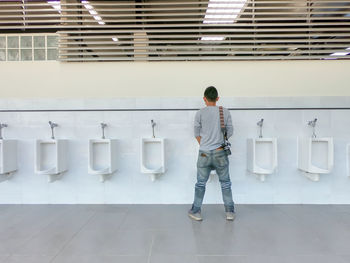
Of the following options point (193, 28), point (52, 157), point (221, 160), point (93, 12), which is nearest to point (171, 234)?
point (221, 160)

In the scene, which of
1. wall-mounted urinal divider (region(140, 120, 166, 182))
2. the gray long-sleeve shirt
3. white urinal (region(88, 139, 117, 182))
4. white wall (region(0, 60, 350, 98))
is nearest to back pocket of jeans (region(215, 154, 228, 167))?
the gray long-sleeve shirt

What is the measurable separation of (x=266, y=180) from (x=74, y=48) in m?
3.08

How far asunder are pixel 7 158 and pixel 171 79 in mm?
2311

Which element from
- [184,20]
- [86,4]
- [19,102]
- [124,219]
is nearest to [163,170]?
[124,219]

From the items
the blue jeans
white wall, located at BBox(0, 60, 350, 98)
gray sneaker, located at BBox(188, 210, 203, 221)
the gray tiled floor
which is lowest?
the gray tiled floor

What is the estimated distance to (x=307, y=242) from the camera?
1979 mm

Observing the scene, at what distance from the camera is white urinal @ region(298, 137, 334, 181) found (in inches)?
105

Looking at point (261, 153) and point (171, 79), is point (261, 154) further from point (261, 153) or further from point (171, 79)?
point (171, 79)

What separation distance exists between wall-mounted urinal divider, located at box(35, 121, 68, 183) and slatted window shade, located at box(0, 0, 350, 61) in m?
1.15

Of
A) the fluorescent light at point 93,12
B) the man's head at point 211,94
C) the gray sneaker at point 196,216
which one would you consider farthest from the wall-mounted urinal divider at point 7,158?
the man's head at point 211,94

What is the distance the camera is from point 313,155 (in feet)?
9.64

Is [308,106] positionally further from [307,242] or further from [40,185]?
[40,185]

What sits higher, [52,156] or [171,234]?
[52,156]

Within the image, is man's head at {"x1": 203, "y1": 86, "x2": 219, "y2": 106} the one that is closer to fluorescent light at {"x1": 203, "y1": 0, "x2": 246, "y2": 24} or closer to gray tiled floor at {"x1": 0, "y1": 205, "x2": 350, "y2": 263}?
fluorescent light at {"x1": 203, "y1": 0, "x2": 246, "y2": 24}
